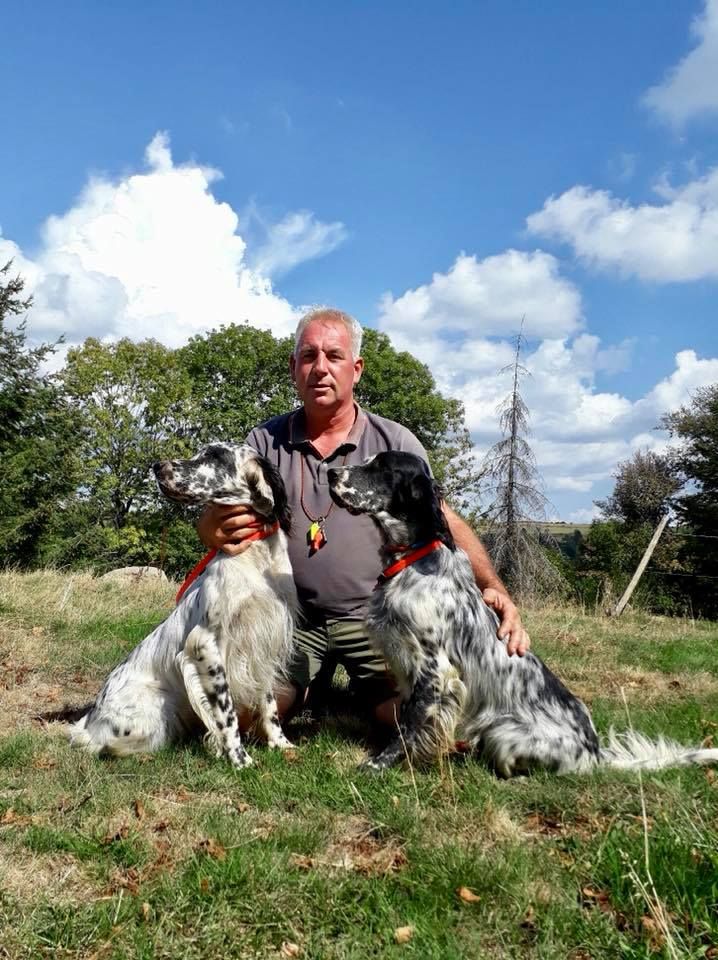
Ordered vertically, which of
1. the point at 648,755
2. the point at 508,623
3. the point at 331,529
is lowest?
the point at 648,755

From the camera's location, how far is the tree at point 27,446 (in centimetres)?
1911

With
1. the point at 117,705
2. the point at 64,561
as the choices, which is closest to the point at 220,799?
the point at 117,705

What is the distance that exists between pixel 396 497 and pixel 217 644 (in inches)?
50.9

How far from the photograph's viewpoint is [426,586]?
12.9 feet

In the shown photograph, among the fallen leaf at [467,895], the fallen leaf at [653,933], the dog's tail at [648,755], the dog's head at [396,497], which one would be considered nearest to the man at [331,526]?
the dog's head at [396,497]

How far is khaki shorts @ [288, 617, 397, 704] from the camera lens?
479 cm

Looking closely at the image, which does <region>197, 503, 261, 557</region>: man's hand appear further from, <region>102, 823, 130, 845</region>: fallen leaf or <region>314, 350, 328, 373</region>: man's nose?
<region>102, 823, 130, 845</region>: fallen leaf

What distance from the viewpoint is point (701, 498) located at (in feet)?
85.9

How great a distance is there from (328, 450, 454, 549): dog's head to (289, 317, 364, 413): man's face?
0.83 metres

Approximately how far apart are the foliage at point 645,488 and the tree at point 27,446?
20.3 meters

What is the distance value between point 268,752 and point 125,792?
2.75 ft

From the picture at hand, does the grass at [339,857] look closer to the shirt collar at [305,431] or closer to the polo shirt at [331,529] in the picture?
the polo shirt at [331,529]

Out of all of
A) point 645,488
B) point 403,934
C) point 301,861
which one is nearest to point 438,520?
point 301,861

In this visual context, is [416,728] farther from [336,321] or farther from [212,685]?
[336,321]
